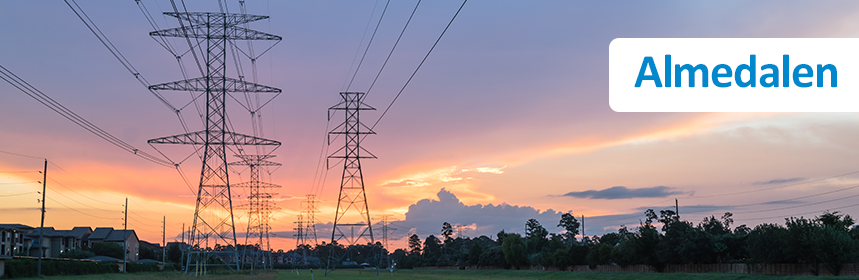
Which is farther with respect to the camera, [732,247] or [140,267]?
[140,267]

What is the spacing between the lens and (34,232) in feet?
555

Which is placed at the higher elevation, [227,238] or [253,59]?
[253,59]

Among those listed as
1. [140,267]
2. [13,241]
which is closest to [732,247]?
[140,267]

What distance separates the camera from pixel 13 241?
138125 millimetres

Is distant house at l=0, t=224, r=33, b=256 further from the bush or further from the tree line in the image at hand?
the tree line

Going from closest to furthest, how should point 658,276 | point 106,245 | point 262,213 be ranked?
point 658,276 < point 262,213 < point 106,245

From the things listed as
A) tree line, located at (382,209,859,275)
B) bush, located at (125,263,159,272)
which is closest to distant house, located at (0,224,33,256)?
bush, located at (125,263,159,272)

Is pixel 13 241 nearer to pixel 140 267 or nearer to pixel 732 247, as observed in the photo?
pixel 140 267

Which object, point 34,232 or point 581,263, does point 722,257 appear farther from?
point 34,232


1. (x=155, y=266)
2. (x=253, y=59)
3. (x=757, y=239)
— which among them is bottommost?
(x=155, y=266)

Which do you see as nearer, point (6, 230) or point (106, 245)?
point (6, 230)

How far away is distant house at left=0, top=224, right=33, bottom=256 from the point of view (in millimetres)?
132100

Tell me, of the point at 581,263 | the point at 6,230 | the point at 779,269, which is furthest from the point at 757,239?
the point at 6,230

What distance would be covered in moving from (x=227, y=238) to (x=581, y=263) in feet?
234
